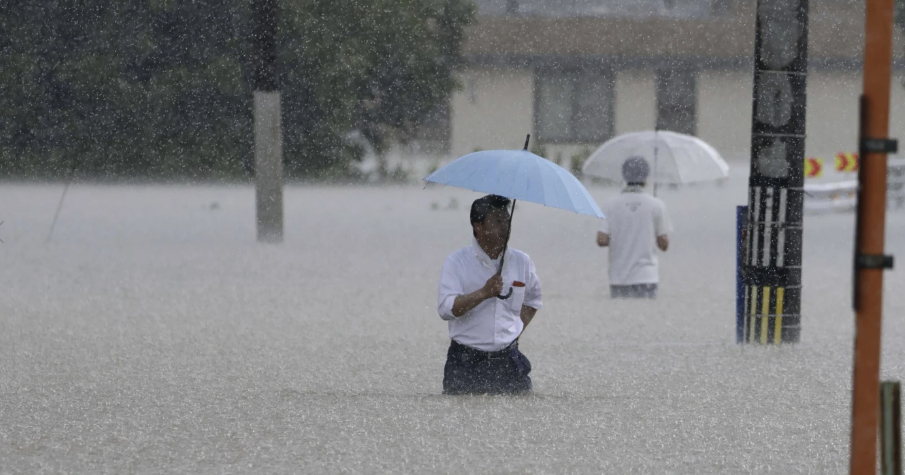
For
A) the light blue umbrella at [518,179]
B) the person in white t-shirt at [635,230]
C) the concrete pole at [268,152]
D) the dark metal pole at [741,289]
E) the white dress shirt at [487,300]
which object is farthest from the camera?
the concrete pole at [268,152]

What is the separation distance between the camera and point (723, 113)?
34094 mm

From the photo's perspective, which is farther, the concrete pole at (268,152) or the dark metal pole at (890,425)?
the concrete pole at (268,152)

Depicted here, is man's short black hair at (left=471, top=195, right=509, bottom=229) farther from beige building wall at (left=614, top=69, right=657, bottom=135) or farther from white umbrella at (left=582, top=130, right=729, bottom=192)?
beige building wall at (left=614, top=69, right=657, bottom=135)

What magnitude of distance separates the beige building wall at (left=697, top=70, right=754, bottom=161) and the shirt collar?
28567 mm

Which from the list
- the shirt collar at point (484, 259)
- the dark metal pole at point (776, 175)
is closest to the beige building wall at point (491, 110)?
the dark metal pole at point (776, 175)

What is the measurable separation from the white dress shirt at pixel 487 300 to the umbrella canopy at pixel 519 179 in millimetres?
351

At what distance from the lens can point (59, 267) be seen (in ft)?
45.7

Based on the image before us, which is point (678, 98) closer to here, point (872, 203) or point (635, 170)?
point (635, 170)

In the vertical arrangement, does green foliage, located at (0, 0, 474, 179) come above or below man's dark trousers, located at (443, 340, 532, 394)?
above

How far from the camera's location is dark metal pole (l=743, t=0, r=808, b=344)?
342 inches

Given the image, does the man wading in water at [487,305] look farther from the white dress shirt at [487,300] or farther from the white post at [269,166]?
the white post at [269,166]

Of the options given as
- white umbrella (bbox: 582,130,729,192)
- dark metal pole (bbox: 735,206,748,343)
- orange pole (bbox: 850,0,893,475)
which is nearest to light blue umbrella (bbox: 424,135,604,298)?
orange pole (bbox: 850,0,893,475)

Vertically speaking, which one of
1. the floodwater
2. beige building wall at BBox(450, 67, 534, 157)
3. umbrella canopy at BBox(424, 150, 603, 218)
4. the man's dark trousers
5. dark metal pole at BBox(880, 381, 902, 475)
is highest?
beige building wall at BBox(450, 67, 534, 157)

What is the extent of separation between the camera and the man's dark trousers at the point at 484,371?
20.6 ft
